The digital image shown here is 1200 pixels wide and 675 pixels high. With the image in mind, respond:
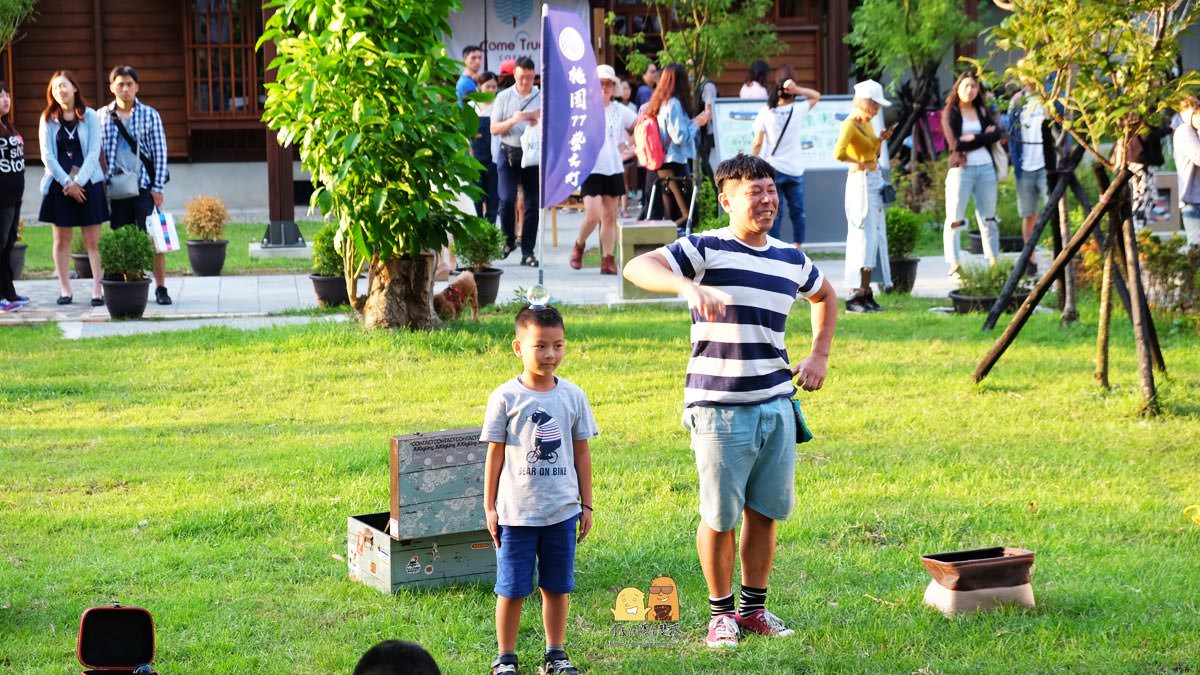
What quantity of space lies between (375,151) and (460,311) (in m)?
1.66

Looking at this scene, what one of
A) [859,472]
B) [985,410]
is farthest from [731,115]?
[859,472]

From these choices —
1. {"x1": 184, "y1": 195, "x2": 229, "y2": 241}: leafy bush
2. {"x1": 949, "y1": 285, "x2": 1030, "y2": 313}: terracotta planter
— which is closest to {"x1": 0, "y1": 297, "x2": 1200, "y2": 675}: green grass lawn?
{"x1": 949, "y1": 285, "x2": 1030, "y2": 313}: terracotta planter

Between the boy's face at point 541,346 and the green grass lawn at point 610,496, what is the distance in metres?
1.08

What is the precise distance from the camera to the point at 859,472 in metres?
8.00

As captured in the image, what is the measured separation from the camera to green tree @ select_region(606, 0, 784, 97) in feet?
69.5

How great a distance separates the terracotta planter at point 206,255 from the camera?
16.2 m

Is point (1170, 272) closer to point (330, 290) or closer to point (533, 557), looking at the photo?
point (330, 290)

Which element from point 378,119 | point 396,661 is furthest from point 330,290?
point 396,661

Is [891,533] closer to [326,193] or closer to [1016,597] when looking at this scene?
[1016,597]

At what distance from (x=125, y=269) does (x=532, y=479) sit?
29.6 ft

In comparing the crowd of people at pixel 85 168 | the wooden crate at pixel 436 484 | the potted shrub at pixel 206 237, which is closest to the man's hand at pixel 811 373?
the wooden crate at pixel 436 484

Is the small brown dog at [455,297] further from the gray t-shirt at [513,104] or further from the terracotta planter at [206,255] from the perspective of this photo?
the terracotta planter at [206,255]

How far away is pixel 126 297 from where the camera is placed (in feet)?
43.2

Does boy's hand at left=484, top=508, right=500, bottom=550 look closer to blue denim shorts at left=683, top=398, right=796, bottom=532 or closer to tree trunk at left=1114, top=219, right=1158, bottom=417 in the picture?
blue denim shorts at left=683, top=398, right=796, bottom=532
